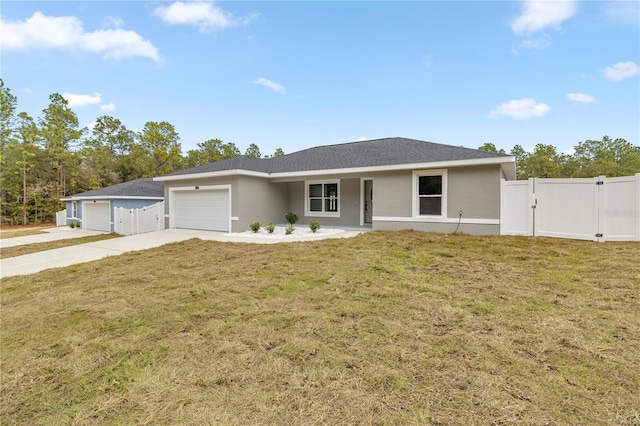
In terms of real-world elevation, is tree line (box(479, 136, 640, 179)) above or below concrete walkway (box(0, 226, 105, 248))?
above

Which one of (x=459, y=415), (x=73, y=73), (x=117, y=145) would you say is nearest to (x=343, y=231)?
(x=459, y=415)

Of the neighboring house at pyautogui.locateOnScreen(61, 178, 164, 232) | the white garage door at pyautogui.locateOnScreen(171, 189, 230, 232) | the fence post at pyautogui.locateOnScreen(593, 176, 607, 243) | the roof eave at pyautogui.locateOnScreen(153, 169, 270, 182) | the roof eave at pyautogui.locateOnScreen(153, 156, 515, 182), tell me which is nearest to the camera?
A: the fence post at pyautogui.locateOnScreen(593, 176, 607, 243)

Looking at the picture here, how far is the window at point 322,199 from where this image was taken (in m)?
14.2

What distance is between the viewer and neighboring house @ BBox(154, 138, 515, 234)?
391 inches

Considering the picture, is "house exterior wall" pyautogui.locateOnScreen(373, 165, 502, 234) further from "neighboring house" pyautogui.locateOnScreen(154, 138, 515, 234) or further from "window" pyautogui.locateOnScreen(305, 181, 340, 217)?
"window" pyautogui.locateOnScreen(305, 181, 340, 217)

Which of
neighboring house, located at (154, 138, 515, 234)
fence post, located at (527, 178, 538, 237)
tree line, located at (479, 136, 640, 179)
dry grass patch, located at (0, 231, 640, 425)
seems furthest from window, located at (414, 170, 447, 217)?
tree line, located at (479, 136, 640, 179)

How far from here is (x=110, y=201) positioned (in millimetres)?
17500

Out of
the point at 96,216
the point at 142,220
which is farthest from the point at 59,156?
the point at 142,220

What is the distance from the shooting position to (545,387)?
229 cm

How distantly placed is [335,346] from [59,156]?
3513cm

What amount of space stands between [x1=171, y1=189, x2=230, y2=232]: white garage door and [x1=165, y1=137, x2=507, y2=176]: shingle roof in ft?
3.59

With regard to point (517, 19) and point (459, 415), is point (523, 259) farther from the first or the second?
point (517, 19)

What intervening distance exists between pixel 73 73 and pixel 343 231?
15580 millimetres

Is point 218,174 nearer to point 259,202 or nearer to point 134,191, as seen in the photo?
point 259,202
